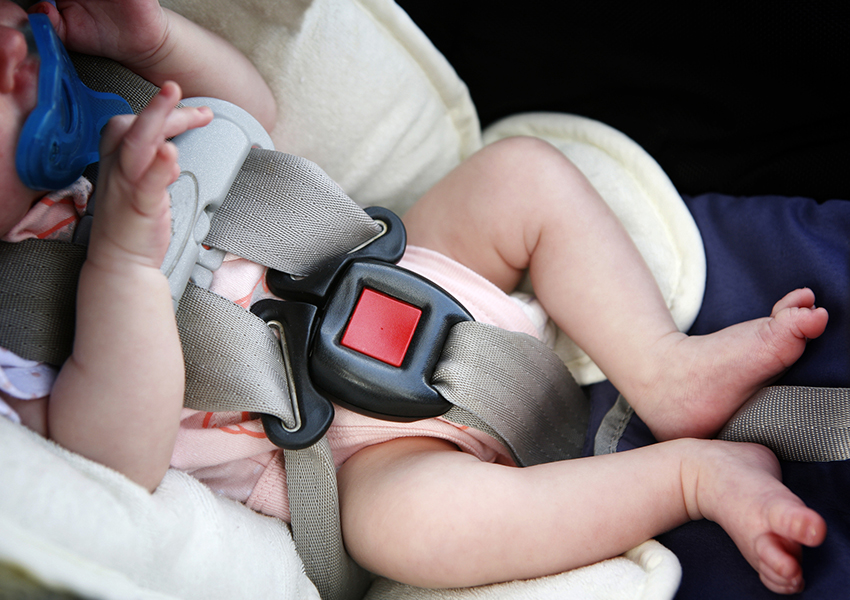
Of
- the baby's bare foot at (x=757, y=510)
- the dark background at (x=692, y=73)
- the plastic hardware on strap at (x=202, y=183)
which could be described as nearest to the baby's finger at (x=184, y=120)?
the plastic hardware on strap at (x=202, y=183)

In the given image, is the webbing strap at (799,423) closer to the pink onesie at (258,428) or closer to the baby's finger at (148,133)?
the pink onesie at (258,428)

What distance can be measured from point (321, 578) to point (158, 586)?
0.81 ft

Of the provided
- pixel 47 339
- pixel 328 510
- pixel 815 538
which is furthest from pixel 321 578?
pixel 815 538

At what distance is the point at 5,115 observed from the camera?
0.54m

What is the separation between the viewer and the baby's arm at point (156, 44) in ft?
2.30

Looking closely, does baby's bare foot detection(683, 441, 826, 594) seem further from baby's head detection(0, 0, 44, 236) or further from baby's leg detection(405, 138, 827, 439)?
baby's head detection(0, 0, 44, 236)

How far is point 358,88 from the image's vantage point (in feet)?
2.92

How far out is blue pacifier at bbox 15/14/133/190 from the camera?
1.79ft

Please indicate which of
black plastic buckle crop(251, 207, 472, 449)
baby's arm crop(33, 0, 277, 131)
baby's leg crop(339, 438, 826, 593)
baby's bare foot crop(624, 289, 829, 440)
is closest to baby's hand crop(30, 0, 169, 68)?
baby's arm crop(33, 0, 277, 131)

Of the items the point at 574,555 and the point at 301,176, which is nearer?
the point at 574,555

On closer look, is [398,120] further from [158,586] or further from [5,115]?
[158,586]

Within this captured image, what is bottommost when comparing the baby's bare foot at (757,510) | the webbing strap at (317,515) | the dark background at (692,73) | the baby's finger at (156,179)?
the webbing strap at (317,515)

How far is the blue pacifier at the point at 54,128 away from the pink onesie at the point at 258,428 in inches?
2.2

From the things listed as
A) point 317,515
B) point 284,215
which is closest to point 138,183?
point 284,215
